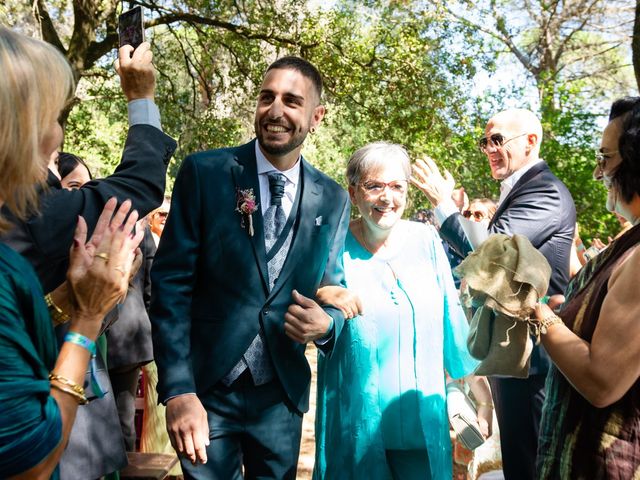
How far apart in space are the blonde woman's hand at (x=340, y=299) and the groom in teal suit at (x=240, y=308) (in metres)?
0.04

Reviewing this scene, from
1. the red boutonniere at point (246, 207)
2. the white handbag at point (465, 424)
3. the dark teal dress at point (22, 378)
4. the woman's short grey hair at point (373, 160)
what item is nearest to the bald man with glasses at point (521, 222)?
the woman's short grey hair at point (373, 160)

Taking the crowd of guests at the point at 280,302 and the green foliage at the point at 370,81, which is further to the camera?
the green foliage at the point at 370,81

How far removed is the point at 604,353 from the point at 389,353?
4.98 ft

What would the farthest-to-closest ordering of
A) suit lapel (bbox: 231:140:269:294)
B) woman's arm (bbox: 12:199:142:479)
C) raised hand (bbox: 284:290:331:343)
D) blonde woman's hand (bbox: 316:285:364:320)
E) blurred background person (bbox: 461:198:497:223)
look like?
1. blurred background person (bbox: 461:198:497:223)
2. blonde woman's hand (bbox: 316:285:364:320)
3. suit lapel (bbox: 231:140:269:294)
4. raised hand (bbox: 284:290:331:343)
5. woman's arm (bbox: 12:199:142:479)

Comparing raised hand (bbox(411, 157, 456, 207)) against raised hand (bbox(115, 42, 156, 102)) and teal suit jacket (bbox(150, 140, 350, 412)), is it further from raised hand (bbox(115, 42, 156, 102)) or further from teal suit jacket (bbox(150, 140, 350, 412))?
raised hand (bbox(115, 42, 156, 102))

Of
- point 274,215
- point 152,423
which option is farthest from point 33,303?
point 152,423

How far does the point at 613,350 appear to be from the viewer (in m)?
2.15

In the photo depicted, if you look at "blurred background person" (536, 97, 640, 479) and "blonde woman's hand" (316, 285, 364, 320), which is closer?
"blurred background person" (536, 97, 640, 479)

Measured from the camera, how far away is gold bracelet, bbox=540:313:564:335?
2371 millimetres

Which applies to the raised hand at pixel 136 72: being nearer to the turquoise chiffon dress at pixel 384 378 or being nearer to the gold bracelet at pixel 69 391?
the gold bracelet at pixel 69 391

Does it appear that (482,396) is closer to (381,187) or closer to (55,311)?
(381,187)

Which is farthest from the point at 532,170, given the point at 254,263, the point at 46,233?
the point at 46,233

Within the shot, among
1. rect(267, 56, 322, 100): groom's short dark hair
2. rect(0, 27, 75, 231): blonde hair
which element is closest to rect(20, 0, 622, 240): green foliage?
rect(267, 56, 322, 100): groom's short dark hair

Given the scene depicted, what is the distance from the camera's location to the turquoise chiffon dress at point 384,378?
11.4 feet
